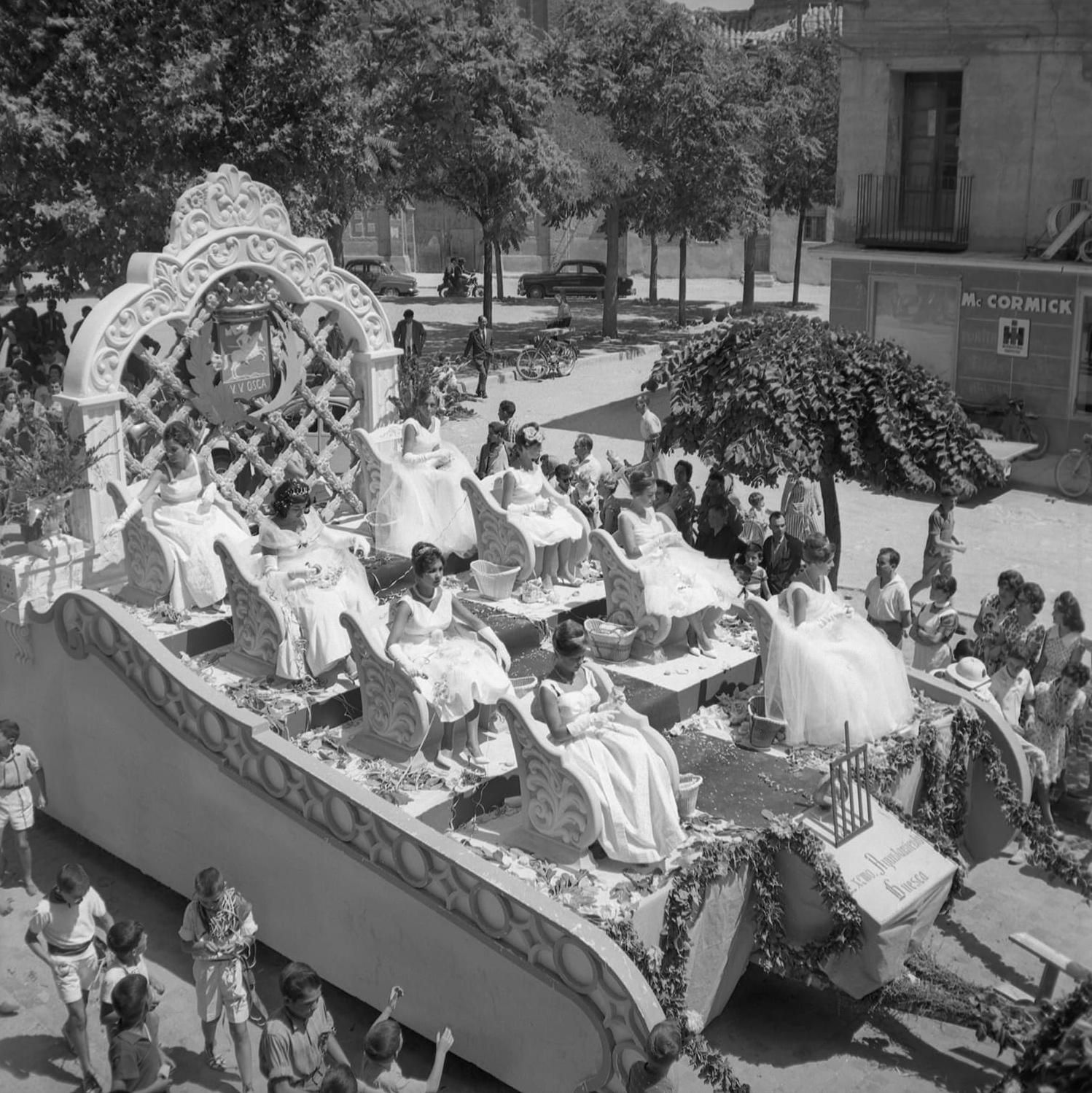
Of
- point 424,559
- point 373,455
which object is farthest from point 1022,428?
point 424,559

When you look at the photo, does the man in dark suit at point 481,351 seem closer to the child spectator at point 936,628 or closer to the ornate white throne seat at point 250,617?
the child spectator at point 936,628

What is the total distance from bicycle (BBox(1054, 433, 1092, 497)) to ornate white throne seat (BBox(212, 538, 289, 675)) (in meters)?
14.3

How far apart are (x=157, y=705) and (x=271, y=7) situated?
14.9 meters

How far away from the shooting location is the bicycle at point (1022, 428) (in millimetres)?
23469

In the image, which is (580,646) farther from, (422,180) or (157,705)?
(422,180)

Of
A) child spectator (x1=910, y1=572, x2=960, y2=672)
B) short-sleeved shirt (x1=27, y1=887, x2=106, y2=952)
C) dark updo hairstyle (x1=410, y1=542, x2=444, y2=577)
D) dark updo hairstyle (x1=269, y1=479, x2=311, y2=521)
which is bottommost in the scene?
short-sleeved shirt (x1=27, y1=887, x2=106, y2=952)

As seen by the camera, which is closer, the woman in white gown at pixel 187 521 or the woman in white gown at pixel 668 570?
the woman in white gown at pixel 668 570

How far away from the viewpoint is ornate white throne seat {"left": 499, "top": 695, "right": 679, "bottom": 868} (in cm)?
879

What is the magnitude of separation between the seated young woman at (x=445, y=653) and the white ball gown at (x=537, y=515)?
2694mm

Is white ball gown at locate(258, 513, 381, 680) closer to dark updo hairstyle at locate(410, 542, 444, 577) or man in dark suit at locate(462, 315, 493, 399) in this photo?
dark updo hairstyle at locate(410, 542, 444, 577)

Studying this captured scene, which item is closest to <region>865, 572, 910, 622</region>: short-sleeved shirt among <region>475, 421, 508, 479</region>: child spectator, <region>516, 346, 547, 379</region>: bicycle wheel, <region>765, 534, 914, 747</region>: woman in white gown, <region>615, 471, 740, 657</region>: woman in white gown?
<region>615, 471, 740, 657</region>: woman in white gown

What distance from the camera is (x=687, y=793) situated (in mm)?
9289

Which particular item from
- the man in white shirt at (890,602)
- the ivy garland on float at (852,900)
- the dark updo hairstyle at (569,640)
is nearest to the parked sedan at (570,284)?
the man in white shirt at (890,602)

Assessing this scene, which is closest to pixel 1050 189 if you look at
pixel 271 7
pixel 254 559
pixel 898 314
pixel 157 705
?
pixel 898 314
